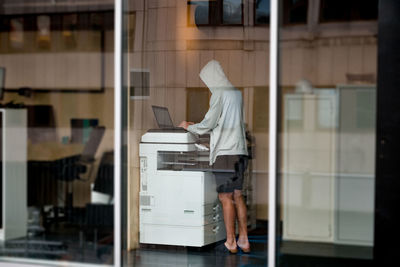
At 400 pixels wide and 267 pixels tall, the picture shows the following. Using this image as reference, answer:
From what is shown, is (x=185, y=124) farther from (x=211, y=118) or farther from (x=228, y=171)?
(x=228, y=171)

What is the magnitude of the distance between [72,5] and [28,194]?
1.95 m

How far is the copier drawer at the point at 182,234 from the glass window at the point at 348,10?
1614 mm

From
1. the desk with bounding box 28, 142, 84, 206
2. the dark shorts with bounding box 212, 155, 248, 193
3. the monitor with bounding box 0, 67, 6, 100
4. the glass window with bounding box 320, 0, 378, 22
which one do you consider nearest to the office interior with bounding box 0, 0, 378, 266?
the glass window with bounding box 320, 0, 378, 22

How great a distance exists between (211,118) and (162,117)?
14.1 inches

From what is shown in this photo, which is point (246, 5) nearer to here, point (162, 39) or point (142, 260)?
point (162, 39)

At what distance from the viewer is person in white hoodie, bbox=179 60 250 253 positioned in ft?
13.6

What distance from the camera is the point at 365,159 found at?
3.78 metres

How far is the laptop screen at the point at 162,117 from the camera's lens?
13.9 ft

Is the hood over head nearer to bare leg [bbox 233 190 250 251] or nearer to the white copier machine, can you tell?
the white copier machine

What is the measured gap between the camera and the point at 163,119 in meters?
4.25

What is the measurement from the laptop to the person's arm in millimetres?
100

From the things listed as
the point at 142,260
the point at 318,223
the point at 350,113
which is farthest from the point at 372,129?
the point at 142,260

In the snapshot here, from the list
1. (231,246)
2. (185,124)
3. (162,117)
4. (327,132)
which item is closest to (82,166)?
(162,117)

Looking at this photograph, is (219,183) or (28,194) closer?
(219,183)
